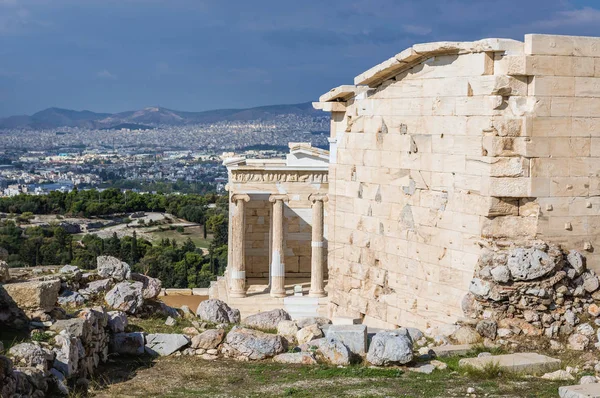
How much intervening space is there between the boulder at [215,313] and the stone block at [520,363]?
474cm

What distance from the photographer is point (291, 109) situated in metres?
182

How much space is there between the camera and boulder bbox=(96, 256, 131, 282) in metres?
16.1

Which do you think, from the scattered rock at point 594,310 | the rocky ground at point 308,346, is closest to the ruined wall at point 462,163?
the rocky ground at point 308,346

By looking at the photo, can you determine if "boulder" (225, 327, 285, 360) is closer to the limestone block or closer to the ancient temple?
the ancient temple

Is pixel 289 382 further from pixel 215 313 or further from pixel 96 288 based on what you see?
pixel 96 288

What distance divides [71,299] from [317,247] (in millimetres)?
13953

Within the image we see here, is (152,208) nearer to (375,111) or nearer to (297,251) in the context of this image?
(297,251)

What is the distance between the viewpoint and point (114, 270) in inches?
638

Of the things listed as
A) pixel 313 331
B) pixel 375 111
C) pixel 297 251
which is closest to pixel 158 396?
pixel 313 331

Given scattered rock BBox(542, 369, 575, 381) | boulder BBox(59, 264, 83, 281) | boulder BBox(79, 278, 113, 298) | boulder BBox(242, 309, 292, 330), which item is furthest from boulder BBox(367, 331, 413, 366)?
boulder BBox(59, 264, 83, 281)

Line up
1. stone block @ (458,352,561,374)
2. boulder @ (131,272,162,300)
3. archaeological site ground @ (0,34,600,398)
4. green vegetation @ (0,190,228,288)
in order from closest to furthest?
1. archaeological site ground @ (0,34,600,398)
2. stone block @ (458,352,561,374)
3. boulder @ (131,272,162,300)
4. green vegetation @ (0,190,228,288)

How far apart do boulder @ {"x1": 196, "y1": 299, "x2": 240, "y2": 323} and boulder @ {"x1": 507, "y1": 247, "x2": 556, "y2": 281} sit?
4799 millimetres

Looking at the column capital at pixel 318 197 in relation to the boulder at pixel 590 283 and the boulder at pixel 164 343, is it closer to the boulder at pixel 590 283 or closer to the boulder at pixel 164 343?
the boulder at pixel 590 283

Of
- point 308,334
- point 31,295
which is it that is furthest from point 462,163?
point 31,295
